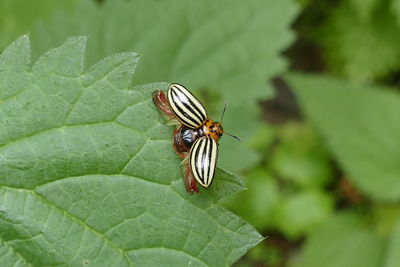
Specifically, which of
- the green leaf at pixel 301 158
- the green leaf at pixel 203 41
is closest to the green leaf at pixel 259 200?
the green leaf at pixel 301 158

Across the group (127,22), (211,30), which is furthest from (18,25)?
(211,30)

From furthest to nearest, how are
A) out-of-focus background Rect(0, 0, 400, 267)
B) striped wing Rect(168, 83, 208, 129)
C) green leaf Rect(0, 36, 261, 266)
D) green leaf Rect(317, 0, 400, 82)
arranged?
1. green leaf Rect(317, 0, 400, 82)
2. out-of-focus background Rect(0, 0, 400, 267)
3. striped wing Rect(168, 83, 208, 129)
4. green leaf Rect(0, 36, 261, 266)

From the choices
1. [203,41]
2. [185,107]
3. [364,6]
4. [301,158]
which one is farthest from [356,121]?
[185,107]

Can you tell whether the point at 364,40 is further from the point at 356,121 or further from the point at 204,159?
the point at 204,159

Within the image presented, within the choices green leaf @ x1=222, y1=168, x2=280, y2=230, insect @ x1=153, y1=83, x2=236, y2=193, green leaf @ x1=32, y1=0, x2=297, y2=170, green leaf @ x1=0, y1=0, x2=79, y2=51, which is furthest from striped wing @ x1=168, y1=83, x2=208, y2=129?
green leaf @ x1=222, y1=168, x2=280, y2=230

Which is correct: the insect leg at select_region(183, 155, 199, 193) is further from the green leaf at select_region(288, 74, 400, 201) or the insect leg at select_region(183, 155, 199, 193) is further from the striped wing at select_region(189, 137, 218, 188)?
the green leaf at select_region(288, 74, 400, 201)

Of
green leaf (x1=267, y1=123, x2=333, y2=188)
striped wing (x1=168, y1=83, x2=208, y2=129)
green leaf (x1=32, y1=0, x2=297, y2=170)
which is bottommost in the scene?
green leaf (x1=267, y1=123, x2=333, y2=188)

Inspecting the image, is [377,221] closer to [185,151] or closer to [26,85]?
[185,151]

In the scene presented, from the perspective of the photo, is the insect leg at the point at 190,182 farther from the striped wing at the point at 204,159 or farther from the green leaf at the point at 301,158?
the green leaf at the point at 301,158
